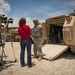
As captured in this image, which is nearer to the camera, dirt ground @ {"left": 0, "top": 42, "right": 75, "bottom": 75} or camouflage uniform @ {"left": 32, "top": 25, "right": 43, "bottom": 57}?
dirt ground @ {"left": 0, "top": 42, "right": 75, "bottom": 75}

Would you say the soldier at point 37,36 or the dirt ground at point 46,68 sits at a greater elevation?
the soldier at point 37,36

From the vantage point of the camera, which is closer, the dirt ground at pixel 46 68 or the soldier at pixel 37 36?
the dirt ground at pixel 46 68

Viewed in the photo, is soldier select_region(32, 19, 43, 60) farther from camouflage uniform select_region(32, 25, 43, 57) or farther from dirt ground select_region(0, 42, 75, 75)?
dirt ground select_region(0, 42, 75, 75)

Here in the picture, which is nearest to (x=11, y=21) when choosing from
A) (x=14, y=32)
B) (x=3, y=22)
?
(x=3, y=22)

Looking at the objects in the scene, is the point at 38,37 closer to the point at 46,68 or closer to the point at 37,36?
the point at 37,36

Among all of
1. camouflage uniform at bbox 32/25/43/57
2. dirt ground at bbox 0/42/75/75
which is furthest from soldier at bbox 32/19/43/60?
dirt ground at bbox 0/42/75/75

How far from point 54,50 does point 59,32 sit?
2.81m

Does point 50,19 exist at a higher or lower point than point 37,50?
higher

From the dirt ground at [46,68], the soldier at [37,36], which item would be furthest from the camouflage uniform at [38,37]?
the dirt ground at [46,68]

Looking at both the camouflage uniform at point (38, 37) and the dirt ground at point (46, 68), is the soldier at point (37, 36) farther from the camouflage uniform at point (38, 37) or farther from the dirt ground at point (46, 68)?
the dirt ground at point (46, 68)

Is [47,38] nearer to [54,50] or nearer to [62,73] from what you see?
[54,50]

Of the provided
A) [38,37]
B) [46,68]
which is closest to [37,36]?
[38,37]

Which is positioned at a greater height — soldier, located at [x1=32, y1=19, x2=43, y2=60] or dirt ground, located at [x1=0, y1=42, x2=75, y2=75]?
soldier, located at [x1=32, y1=19, x2=43, y2=60]

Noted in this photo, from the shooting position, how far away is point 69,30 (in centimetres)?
723
